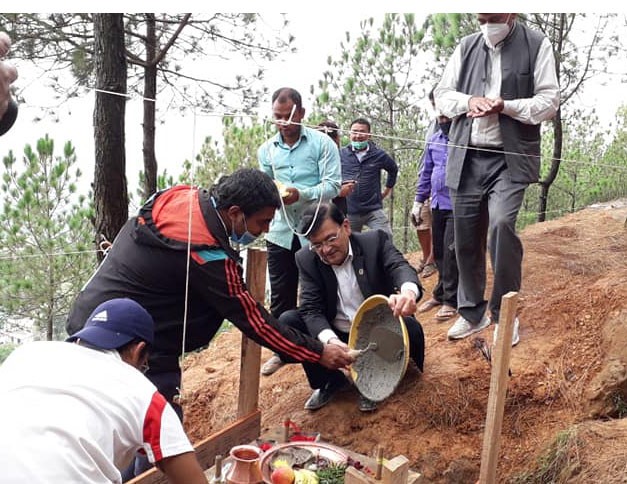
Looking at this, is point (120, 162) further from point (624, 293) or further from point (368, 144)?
point (624, 293)

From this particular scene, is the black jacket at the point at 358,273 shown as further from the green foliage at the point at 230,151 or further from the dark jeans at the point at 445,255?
the green foliage at the point at 230,151

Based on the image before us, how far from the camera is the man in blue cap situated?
52.2 inches

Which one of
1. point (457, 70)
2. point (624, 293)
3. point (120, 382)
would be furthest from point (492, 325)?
point (120, 382)

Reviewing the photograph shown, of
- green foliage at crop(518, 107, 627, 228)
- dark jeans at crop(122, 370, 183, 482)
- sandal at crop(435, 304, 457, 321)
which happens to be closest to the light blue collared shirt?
sandal at crop(435, 304, 457, 321)

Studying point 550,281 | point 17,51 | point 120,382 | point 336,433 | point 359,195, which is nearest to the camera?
point 120,382

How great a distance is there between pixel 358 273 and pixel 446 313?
3.64 ft

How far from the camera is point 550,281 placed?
407 centimetres

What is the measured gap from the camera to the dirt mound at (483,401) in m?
2.56

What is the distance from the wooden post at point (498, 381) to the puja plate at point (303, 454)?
57 cm

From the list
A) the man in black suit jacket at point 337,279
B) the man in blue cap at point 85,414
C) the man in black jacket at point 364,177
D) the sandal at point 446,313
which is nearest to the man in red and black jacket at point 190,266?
the man in black suit jacket at point 337,279

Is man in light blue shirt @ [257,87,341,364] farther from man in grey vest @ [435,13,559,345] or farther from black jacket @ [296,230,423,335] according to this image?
man in grey vest @ [435,13,559,345]

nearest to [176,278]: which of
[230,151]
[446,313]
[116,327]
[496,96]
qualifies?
[116,327]

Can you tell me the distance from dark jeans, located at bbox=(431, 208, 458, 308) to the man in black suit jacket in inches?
36.6

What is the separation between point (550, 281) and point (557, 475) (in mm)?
1934
